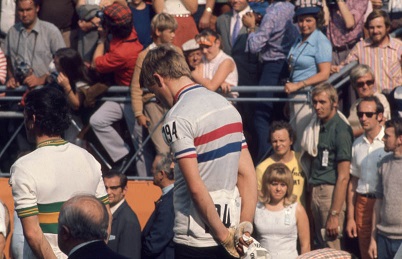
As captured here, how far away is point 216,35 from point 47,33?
205cm

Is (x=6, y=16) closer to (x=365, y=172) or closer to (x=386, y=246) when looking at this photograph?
(x=365, y=172)

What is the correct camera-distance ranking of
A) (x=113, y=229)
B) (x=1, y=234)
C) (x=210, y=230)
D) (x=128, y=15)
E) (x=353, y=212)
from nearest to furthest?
(x=210, y=230) → (x=1, y=234) → (x=113, y=229) → (x=353, y=212) → (x=128, y=15)

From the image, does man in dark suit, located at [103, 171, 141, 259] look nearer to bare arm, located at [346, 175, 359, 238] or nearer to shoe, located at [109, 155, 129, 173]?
shoe, located at [109, 155, 129, 173]

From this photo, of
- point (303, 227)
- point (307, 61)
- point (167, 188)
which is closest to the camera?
point (167, 188)

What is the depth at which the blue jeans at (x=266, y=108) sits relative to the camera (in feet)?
35.2

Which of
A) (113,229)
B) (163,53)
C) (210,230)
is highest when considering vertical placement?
(163,53)

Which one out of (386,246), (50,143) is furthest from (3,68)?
(50,143)

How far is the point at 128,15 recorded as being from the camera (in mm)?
10430

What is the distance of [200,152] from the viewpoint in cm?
584

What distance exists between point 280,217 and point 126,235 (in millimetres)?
1420

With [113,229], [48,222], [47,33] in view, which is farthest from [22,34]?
[48,222]

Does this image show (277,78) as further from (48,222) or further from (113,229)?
(48,222)

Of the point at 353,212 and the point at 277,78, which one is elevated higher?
the point at 277,78

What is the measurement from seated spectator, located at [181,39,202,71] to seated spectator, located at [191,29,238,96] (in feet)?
0.13
